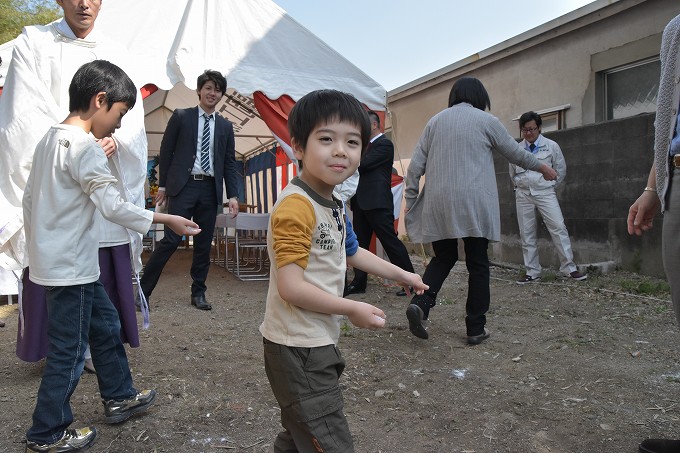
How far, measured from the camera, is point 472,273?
3.48 meters

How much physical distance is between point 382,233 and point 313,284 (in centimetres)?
368

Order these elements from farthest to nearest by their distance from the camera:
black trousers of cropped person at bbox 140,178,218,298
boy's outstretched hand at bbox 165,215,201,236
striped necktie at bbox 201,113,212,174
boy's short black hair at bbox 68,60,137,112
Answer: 1. striped necktie at bbox 201,113,212,174
2. black trousers of cropped person at bbox 140,178,218,298
3. boy's short black hair at bbox 68,60,137,112
4. boy's outstretched hand at bbox 165,215,201,236

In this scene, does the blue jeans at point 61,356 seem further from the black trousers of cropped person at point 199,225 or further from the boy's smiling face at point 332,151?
the black trousers of cropped person at point 199,225

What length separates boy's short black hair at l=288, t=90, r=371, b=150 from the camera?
4.67 feet

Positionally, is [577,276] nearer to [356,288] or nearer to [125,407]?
[356,288]

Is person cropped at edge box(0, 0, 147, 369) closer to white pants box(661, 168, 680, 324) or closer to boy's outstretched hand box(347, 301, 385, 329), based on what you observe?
boy's outstretched hand box(347, 301, 385, 329)

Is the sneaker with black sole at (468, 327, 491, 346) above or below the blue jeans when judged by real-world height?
below

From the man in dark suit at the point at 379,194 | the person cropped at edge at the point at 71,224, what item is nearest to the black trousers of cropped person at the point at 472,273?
the man in dark suit at the point at 379,194

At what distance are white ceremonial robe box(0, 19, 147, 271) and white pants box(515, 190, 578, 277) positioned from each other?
4613 millimetres

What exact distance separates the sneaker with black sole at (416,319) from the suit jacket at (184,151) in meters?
2.04

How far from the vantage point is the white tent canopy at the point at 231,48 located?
5262 mm

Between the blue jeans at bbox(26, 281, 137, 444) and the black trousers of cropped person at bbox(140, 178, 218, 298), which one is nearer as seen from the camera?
the blue jeans at bbox(26, 281, 137, 444)

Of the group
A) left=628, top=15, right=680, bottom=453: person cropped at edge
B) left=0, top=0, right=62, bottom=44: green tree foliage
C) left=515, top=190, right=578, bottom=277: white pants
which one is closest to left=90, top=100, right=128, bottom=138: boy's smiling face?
left=628, top=15, right=680, bottom=453: person cropped at edge

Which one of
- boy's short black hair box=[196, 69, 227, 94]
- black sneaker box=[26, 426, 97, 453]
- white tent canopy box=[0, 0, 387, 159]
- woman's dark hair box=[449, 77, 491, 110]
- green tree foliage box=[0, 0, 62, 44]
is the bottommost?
black sneaker box=[26, 426, 97, 453]
